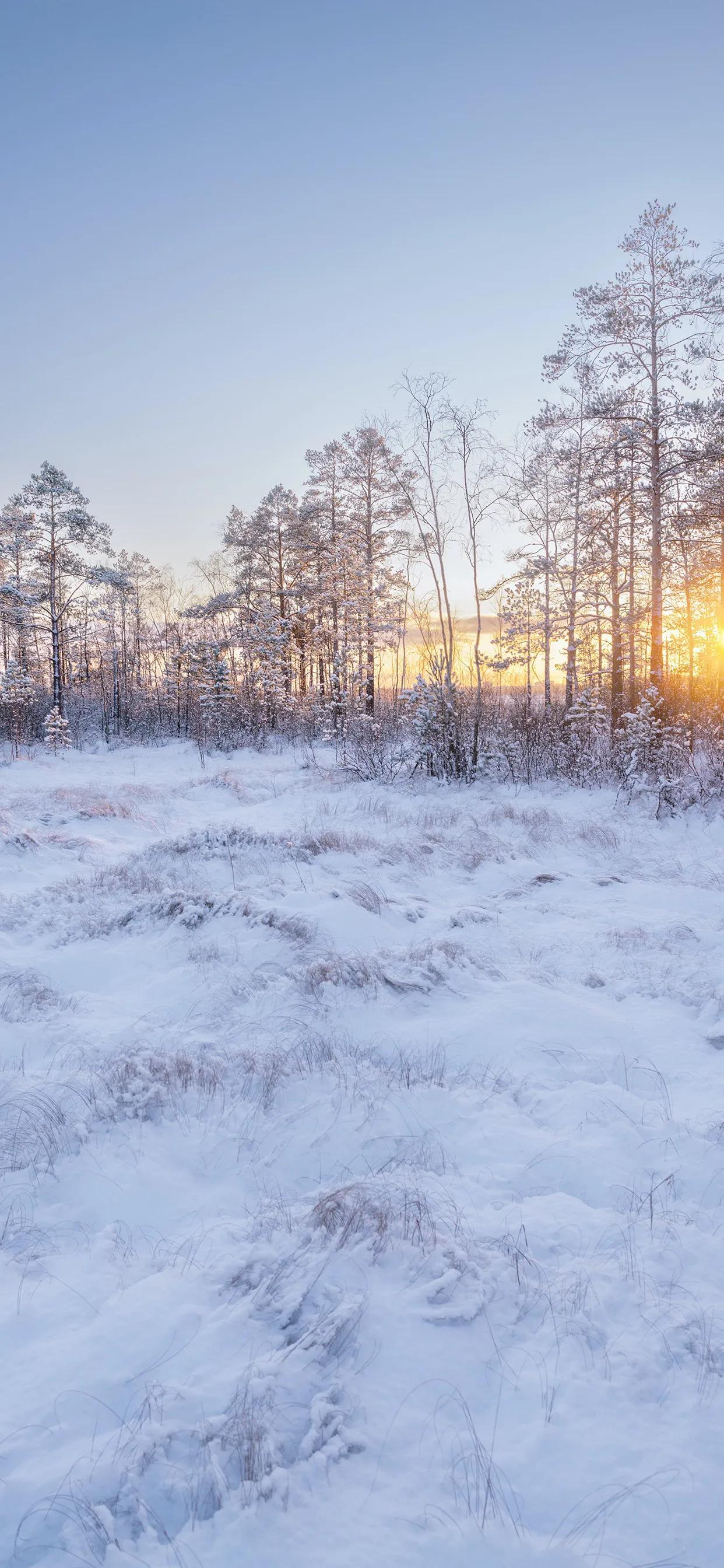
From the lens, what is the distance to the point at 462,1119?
12.3 ft

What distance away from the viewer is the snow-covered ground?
1.86 meters

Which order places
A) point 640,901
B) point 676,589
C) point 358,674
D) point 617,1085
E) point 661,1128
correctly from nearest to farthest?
point 661,1128 < point 617,1085 < point 640,901 < point 676,589 < point 358,674

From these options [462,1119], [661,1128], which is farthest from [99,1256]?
[661,1128]

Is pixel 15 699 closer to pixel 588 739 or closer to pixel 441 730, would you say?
pixel 441 730

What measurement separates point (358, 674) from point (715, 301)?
15242 millimetres

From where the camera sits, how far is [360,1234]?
2834 mm

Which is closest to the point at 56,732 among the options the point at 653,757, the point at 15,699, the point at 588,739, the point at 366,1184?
the point at 15,699

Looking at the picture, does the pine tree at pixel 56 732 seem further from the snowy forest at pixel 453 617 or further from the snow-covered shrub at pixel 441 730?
the snow-covered shrub at pixel 441 730

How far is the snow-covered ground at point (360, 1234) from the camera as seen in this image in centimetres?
186

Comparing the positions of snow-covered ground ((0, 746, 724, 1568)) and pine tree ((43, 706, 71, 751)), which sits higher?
pine tree ((43, 706, 71, 751))

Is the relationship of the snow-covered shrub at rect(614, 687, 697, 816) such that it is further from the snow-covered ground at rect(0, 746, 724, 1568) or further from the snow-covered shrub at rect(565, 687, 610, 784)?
the snow-covered ground at rect(0, 746, 724, 1568)

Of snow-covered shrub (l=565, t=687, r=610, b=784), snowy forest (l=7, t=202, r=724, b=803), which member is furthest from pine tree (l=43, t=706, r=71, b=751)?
snow-covered shrub (l=565, t=687, r=610, b=784)

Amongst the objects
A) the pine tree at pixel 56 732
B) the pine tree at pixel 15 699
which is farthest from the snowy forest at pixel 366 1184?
the pine tree at pixel 15 699

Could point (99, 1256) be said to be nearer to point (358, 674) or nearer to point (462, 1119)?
point (462, 1119)
